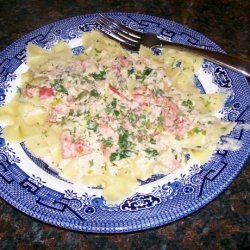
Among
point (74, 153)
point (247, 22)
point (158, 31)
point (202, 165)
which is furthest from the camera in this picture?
point (247, 22)

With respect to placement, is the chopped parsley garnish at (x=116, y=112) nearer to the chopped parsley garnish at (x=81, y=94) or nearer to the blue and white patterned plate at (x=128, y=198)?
the chopped parsley garnish at (x=81, y=94)

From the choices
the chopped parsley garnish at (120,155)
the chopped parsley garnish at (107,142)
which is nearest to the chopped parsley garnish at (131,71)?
the chopped parsley garnish at (107,142)

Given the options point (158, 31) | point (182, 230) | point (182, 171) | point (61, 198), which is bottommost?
point (182, 230)

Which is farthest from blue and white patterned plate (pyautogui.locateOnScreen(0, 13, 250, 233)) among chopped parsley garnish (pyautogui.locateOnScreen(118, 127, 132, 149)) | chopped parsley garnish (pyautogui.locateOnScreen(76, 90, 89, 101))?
chopped parsley garnish (pyautogui.locateOnScreen(76, 90, 89, 101))

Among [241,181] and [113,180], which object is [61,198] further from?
[241,181]

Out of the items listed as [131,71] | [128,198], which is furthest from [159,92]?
[128,198]

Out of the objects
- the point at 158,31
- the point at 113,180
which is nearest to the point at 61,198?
the point at 113,180
